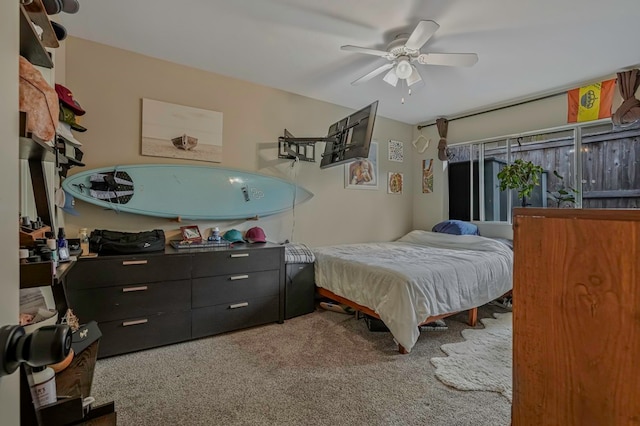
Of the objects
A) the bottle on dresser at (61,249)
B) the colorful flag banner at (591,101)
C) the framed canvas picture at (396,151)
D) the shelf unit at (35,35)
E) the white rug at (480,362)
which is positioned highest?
the colorful flag banner at (591,101)

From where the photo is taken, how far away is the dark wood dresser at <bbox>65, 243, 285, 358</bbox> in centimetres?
226

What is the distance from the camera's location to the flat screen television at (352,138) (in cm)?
297

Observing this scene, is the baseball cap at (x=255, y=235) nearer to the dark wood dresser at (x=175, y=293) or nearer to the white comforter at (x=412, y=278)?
the dark wood dresser at (x=175, y=293)

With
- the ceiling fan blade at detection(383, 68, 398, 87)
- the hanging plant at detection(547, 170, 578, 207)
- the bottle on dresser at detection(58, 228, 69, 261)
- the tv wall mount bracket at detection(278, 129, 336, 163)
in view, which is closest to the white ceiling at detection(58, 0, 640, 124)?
the ceiling fan blade at detection(383, 68, 398, 87)

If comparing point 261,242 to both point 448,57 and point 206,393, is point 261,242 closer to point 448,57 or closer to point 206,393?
point 206,393

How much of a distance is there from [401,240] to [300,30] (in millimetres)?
3215

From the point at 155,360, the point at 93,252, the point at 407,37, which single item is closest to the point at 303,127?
the point at 407,37

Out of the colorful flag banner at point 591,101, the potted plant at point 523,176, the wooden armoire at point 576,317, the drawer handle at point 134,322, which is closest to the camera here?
the wooden armoire at point 576,317

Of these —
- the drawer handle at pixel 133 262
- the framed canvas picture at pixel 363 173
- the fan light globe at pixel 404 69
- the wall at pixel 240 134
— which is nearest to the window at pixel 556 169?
the wall at pixel 240 134

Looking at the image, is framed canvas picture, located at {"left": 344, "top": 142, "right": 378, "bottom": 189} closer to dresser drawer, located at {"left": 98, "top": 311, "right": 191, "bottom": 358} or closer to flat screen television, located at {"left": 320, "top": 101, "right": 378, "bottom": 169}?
flat screen television, located at {"left": 320, "top": 101, "right": 378, "bottom": 169}

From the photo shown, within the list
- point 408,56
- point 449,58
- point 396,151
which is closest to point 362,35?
point 408,56

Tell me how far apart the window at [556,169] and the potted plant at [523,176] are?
6.6 inches

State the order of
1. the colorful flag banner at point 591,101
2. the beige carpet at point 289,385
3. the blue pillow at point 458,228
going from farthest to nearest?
1. the blue pillow at point 458,228
2. the colorful flag banner at point 591,101
3. the beige carpet at point 289,385

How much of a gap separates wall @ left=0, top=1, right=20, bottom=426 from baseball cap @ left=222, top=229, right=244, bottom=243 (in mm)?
2708
